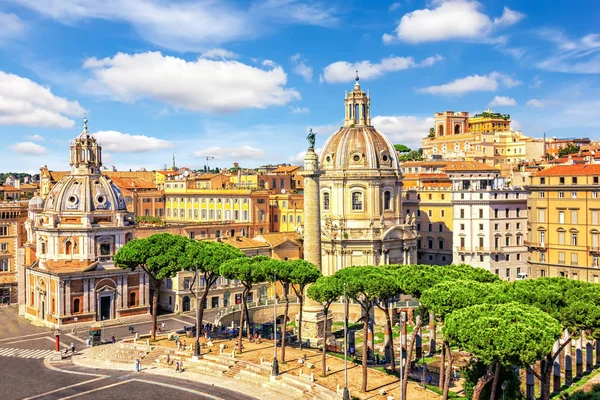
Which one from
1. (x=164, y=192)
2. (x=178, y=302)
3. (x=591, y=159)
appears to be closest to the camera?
(x=178, y=302)

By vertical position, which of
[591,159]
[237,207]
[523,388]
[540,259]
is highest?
[591,159]

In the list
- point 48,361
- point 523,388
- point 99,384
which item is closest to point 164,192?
point 48,361

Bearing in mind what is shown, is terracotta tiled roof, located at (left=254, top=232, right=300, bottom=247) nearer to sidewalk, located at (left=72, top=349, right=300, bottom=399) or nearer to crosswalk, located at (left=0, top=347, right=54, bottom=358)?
sidewalk, located at (left=72, top=349, right=300, bottom=399)

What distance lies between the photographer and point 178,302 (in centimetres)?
6994

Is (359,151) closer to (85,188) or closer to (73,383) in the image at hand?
(85,188)

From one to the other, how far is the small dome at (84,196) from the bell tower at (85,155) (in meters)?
0.77

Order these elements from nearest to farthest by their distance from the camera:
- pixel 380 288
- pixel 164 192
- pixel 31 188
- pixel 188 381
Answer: pixel 380 288
pixel 188 381
pixel 164 192
pixel 31 188

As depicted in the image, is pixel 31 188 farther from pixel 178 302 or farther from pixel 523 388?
pixel 523 388

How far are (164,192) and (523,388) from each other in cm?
6850

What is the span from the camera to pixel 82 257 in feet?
220

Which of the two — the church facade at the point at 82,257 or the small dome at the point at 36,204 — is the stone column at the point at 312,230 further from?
the small dome at the point at 36,204

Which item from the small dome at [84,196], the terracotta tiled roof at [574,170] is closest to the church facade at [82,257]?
the small dome at [84,196]

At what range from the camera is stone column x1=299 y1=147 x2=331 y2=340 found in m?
60.3

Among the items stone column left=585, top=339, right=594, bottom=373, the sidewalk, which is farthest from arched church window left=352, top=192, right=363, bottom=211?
the sidewalk
